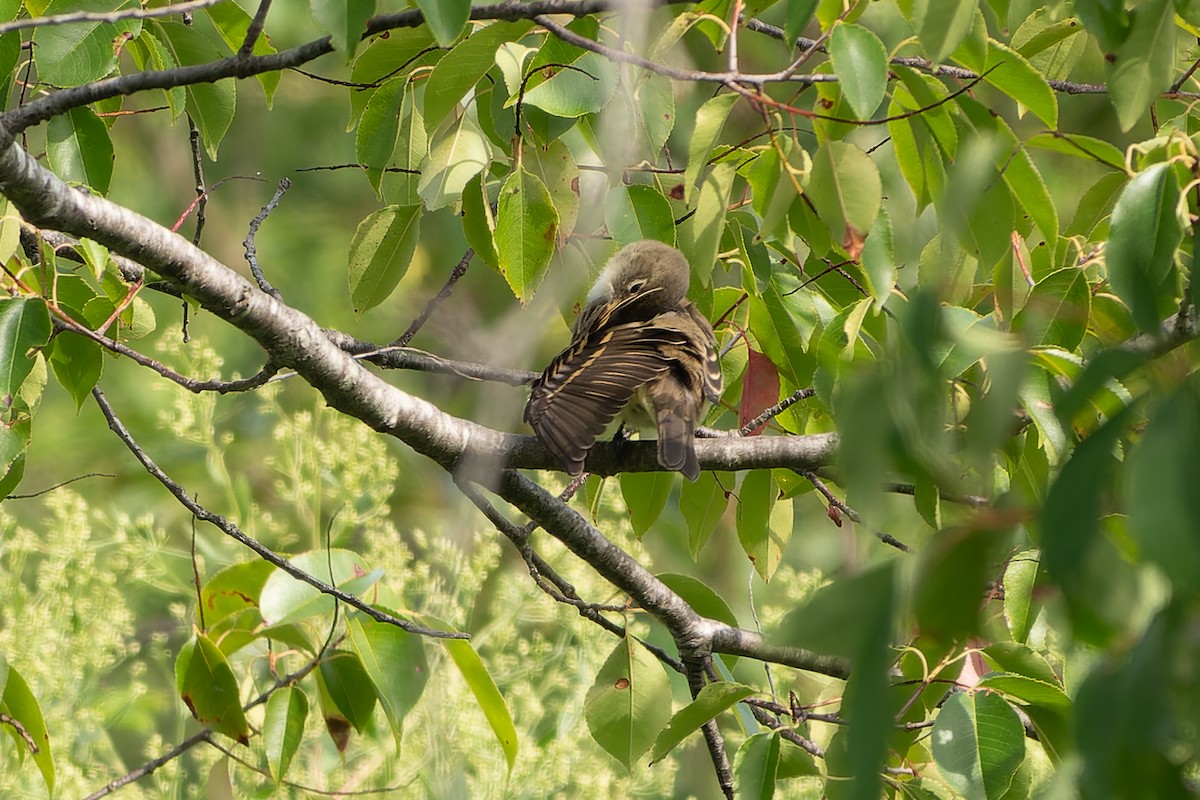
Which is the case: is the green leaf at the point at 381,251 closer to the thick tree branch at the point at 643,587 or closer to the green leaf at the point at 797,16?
the thick tree branch at the point at 643,587

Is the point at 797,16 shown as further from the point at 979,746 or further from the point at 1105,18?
the point at 979,746

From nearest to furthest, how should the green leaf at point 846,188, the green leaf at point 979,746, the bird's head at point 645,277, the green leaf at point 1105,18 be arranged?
the green leaf at point 1105,18 → the green leaf at point 846,188 → the green leaf at point 979,746 → the bird's head at point 645,277

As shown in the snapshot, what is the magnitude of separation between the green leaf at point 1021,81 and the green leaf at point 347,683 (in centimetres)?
165

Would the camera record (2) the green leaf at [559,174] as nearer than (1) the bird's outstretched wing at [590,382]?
Yes

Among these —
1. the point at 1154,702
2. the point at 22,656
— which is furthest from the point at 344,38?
the point at 22,656

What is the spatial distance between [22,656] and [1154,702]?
312 cm

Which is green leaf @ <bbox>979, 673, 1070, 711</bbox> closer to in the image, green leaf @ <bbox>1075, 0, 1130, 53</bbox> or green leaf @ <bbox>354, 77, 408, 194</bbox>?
green leaf @ <bbox>1075, 0, 1130, 53</bbox>

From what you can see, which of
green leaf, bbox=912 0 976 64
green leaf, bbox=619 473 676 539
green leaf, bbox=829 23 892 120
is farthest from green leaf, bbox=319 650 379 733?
green leaf, bbox=912 0 976 64

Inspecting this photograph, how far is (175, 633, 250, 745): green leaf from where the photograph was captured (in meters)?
2.46

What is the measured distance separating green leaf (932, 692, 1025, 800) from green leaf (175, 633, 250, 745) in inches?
55.3

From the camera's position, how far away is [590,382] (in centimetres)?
266

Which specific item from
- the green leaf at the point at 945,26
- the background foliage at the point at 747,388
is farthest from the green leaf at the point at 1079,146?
the green leaf at the point at 945,26

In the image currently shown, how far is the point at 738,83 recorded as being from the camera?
1.79m

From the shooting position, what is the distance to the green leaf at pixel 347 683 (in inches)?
99.2
